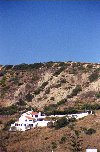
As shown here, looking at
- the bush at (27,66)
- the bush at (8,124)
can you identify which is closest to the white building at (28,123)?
the bush at (8,124)

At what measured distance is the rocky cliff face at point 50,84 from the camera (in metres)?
121

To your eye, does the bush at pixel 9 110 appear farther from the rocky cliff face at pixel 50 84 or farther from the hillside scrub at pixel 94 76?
the hillside scrub at pixel 94 76

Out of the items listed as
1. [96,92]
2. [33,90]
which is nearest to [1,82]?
[33,90]

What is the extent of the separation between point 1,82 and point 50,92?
23059 mm

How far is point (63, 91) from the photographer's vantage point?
127 m

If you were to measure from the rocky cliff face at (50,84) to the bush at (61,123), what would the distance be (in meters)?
23.0

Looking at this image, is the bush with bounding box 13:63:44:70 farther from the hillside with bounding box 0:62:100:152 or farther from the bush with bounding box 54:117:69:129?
the bush with bounding box 54:117:69:129

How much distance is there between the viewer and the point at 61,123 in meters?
87.8

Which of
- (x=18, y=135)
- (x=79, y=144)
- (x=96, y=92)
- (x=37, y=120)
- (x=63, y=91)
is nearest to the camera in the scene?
(x=79, y=144)

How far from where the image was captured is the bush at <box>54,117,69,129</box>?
87.3 meters

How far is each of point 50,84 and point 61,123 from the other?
48965 millimetres

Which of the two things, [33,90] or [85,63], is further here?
[85,63]

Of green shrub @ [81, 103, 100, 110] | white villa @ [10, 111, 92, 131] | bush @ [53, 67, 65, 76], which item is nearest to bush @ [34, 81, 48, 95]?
bush @ [53, 67, 65, 76]

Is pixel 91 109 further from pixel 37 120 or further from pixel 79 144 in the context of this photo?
pixel 79 144
